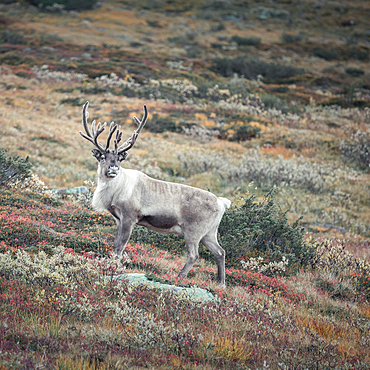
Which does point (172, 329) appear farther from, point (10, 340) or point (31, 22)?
point (31, 22)

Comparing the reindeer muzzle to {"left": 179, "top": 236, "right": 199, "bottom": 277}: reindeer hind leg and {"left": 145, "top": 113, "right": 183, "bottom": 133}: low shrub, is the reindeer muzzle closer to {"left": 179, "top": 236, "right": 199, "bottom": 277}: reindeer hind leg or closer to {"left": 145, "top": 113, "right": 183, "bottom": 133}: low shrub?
{"left": 179, "top": 236, "right": 199, "bottom": 277}: reindeer hind leg

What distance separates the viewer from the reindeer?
7.21m

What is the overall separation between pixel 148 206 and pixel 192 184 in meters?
11.2

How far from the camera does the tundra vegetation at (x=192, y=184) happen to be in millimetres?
4621

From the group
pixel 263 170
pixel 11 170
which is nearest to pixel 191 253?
pixel 11 170

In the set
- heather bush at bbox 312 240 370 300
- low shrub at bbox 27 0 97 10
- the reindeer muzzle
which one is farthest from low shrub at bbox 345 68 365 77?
low shrub at bbox 27 0 97 10

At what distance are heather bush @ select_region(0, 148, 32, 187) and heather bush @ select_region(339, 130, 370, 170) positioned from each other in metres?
20.2

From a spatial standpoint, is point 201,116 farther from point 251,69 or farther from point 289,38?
point 289,38

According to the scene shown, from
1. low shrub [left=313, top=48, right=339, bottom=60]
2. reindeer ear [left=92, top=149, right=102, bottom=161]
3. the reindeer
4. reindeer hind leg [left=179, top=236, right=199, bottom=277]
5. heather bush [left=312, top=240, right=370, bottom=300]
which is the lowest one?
heather bush [left=312, top=240, right=370, bottom=300]

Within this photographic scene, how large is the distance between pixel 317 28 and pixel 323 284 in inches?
3682

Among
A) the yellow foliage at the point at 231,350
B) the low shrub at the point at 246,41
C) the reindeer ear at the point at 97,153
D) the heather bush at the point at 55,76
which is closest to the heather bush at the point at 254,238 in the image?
the reindeer ear at the point at 97,153

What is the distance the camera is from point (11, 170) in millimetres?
11930

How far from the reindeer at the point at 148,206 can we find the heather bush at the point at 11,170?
18.2 feet

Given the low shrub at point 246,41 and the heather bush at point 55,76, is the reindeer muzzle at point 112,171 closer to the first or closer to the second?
the heather bush at point 55,76
